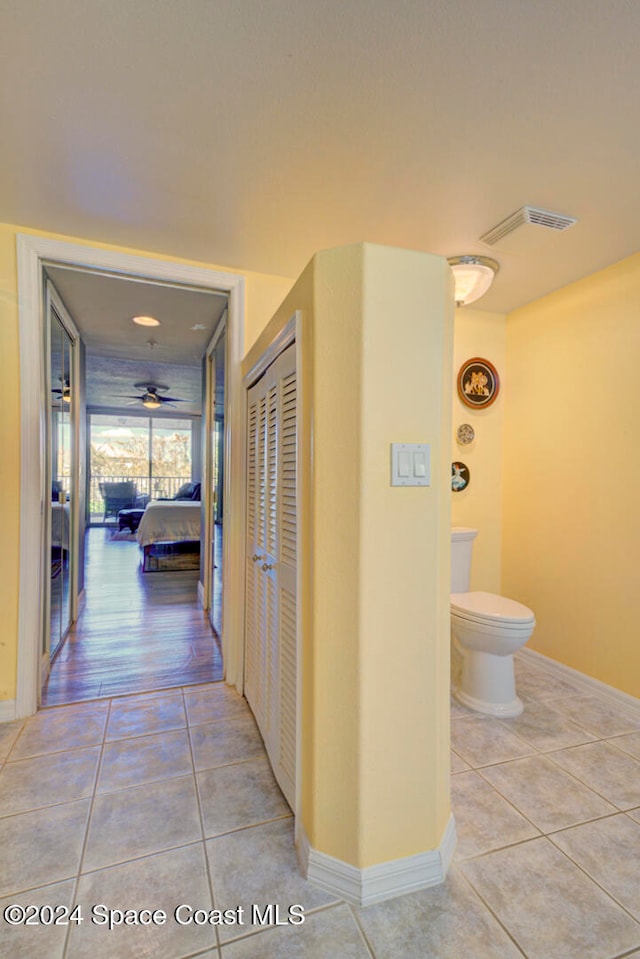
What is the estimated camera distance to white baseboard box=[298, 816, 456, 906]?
4.02 ft

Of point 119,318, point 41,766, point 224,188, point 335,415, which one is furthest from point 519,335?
point 41,766

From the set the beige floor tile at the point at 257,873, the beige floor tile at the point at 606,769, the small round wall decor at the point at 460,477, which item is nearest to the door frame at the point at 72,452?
the beige floor tile at the point at 257,873

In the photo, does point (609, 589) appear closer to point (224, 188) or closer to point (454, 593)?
point (454, 593)

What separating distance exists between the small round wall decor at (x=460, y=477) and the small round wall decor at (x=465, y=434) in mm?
155

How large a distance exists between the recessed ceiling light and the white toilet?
2.85 meters

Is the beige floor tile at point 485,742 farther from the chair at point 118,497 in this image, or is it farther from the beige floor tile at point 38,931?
the chair at point 118,497

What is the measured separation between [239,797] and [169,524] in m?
4.09

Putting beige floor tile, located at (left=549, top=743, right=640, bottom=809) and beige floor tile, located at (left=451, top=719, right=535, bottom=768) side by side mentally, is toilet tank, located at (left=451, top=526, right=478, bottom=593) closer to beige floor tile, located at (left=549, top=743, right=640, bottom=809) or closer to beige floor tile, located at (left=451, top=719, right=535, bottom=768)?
beige floor tile, located at (left=451, top=719, right=535, bottom=768)

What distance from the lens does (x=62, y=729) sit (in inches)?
81.9

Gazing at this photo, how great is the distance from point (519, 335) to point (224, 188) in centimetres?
212

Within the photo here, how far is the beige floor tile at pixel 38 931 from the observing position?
1097 mm

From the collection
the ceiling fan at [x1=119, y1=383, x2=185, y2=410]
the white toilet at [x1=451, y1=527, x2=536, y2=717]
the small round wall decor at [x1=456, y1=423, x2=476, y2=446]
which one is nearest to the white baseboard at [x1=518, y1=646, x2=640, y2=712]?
the white toilet at [x1=451, y1=527, x2=536, y2=717]

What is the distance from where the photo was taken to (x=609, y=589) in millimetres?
2412

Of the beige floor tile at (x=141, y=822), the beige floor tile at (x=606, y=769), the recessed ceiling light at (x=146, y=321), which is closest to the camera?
the beige floor tile at (x=141, y=822)
